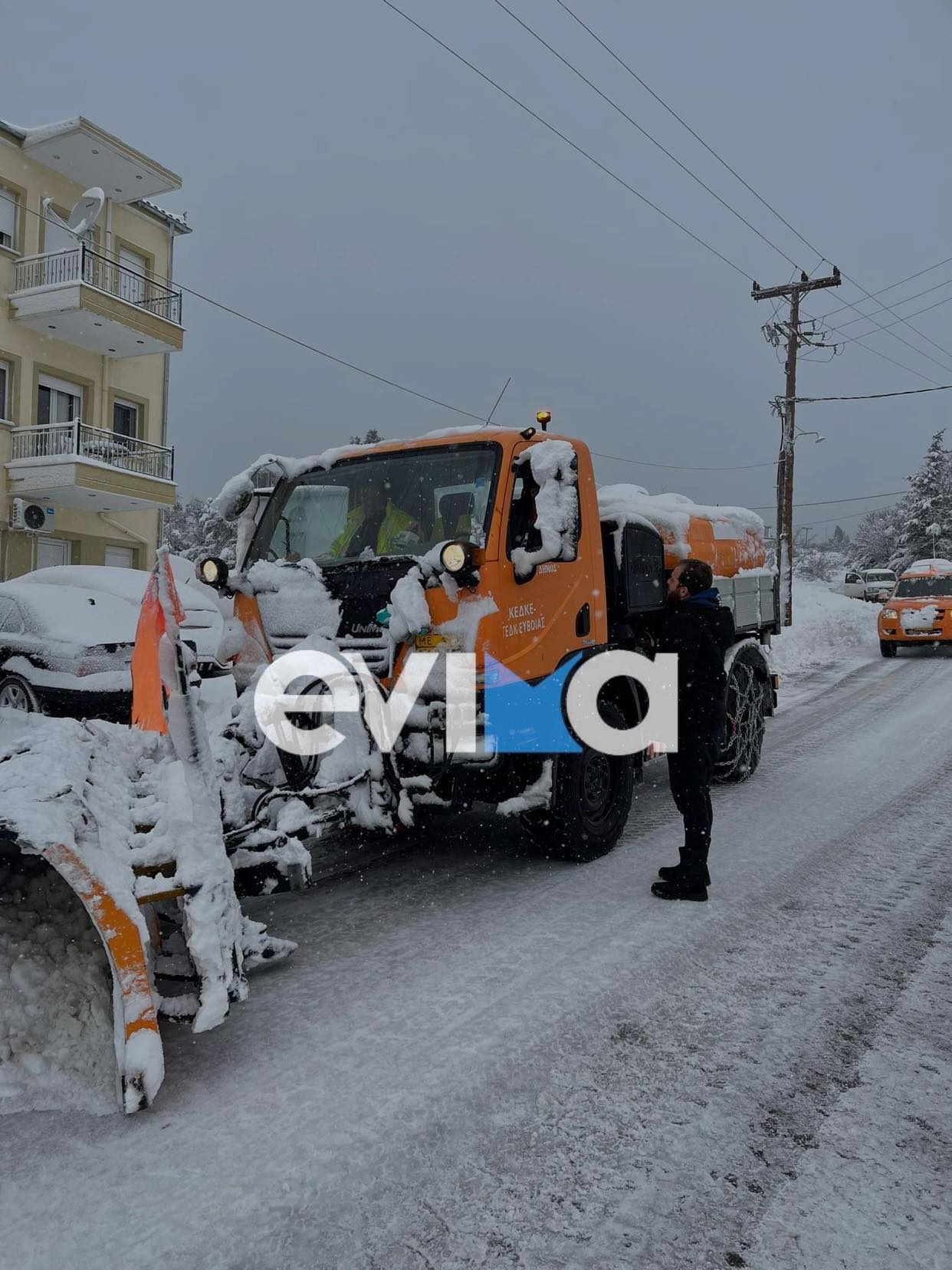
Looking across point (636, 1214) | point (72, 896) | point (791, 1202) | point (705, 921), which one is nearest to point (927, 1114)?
point (791, 1202)

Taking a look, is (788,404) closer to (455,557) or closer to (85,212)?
(85,212)

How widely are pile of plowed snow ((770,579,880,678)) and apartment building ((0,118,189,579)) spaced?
1445cm

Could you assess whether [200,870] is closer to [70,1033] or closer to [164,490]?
[70,1033]

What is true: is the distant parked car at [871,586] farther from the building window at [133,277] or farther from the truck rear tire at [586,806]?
the truck rear tire at [586,806]

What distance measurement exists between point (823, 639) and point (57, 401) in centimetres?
1782

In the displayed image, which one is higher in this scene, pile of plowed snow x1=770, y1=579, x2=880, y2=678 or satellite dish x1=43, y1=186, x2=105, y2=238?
satellite dish x1=43, y1=186, x2=105, y2=238

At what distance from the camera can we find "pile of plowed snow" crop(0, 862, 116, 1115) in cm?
273

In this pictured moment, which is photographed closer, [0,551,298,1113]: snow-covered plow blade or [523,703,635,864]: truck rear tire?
[0,551,298,1113]: snow-covered plow blade

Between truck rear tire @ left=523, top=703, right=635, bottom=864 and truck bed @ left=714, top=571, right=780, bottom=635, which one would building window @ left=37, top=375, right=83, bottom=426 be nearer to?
truck bed @ left=714, top=571, right=780, bottom=635

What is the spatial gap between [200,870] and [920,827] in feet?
15.3

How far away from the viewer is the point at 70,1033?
2.82 meters

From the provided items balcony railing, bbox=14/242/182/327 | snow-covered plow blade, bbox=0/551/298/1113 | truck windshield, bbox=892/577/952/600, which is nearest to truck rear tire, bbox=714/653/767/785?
snow-covered plow blade, bbox=0/551/298/1113

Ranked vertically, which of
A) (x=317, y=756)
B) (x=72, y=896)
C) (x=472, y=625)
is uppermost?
(x=472, y=625)

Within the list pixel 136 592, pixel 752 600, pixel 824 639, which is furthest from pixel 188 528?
pixel 752 600
